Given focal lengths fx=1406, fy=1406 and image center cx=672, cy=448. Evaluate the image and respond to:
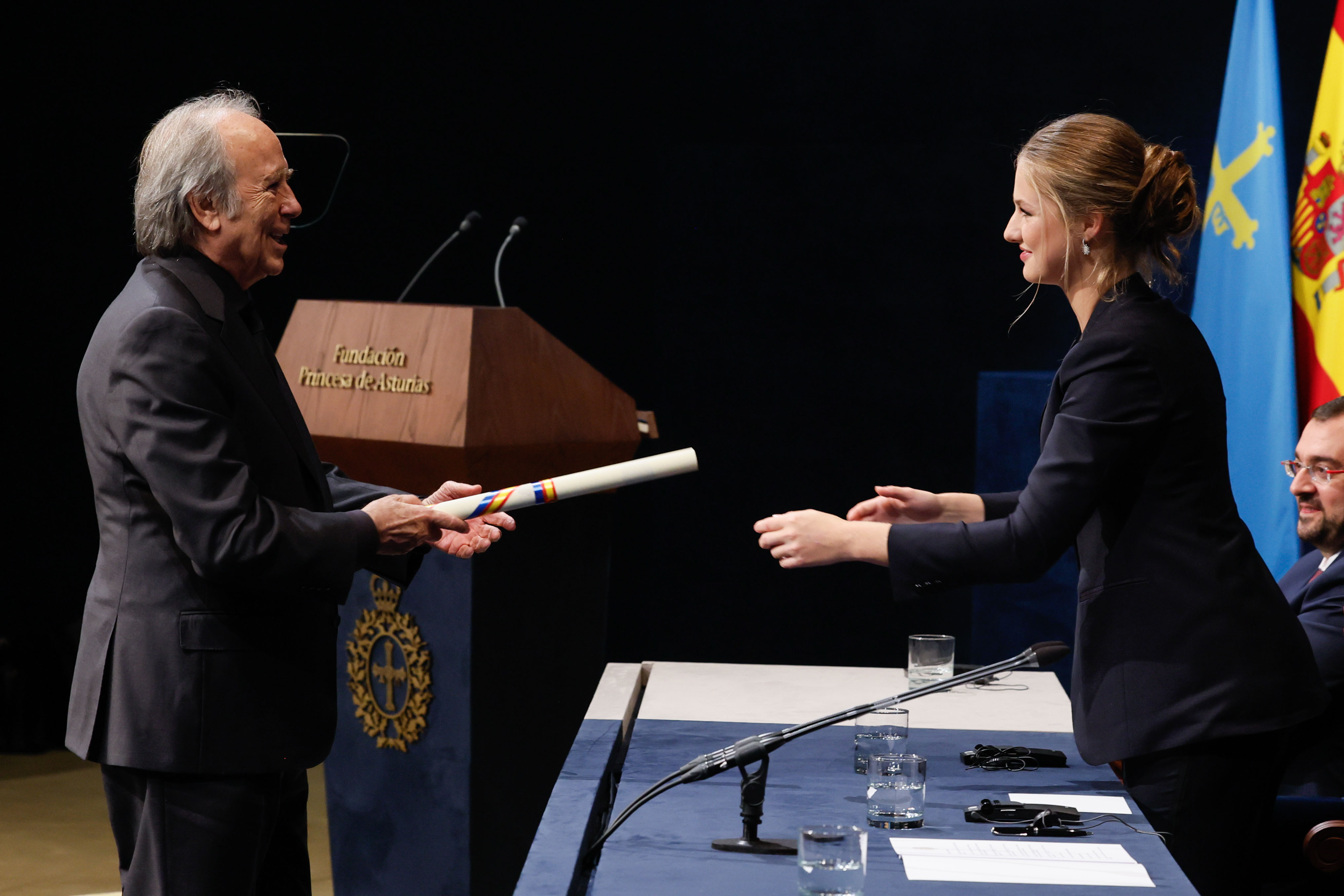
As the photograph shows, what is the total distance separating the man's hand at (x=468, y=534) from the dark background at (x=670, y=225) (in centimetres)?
296

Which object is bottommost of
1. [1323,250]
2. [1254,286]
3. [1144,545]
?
[1144,545]

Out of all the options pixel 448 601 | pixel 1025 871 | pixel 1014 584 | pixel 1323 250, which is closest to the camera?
pixel 1025 871

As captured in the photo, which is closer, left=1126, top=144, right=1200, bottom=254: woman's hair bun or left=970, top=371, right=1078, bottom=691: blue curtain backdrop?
left=1126, top=144, right=1200, bottom=254: woman's hair bun

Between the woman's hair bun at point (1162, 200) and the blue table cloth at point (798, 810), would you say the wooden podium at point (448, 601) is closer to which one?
the blue table cloth at point (798, 810)

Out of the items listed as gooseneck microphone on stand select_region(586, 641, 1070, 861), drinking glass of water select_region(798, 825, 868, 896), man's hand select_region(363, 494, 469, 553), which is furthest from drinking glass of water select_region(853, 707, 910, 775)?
man's hand select_region(363, 494, 469, 553)

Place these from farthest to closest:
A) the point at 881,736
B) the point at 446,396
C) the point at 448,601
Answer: the point at 448,601 < the point at 446,396 < the point at 881,736

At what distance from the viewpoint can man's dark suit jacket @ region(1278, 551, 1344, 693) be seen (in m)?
2.66

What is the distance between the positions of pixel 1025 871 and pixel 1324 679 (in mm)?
1376

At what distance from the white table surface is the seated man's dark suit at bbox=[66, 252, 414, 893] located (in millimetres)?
602

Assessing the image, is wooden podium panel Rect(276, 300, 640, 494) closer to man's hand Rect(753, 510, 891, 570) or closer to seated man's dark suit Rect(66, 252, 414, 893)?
seated man's dark suit Rect(66, 252, 414, 893)

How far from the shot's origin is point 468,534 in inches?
94.8

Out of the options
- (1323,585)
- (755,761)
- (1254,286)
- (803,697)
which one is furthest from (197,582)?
(1254,286)

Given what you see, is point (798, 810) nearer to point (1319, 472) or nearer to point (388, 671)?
point (388, 671)

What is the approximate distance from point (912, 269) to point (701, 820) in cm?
380
